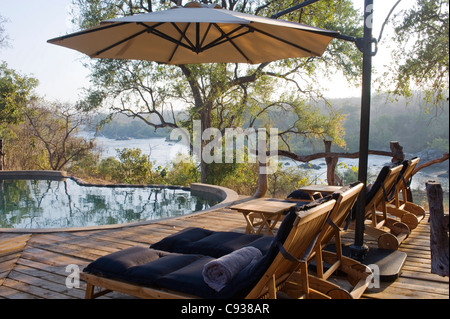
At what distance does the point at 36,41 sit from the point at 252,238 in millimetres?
19086

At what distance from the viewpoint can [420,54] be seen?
34.0 ft

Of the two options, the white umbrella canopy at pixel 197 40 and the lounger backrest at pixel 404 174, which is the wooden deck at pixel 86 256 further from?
the white umbrella canopy at pixel 197 40

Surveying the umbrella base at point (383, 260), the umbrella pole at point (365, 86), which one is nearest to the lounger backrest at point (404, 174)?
the umbrella base at point (383, 260)

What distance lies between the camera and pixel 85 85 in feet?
46.5

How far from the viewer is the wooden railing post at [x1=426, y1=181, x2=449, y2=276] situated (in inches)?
75.0

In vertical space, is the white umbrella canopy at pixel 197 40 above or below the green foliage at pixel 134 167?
above

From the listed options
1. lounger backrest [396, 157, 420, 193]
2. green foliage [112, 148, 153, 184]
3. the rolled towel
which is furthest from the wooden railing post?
green foliage [112, 148, 153, 184]

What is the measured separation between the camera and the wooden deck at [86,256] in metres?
3.19

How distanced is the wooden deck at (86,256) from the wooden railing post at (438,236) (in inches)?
50.0

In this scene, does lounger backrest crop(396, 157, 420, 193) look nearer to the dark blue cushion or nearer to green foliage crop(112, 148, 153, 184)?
the dark blue cushion

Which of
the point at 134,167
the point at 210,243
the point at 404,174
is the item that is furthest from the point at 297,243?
the point at 134,167

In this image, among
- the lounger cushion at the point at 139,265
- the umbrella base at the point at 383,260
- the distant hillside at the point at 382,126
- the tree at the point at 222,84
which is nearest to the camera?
the lounger cushion at the point at 139,265

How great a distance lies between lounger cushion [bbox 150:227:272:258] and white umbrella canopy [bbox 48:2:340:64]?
Answer: 1859 mm

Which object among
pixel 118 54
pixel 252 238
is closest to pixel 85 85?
pixel 118 54
